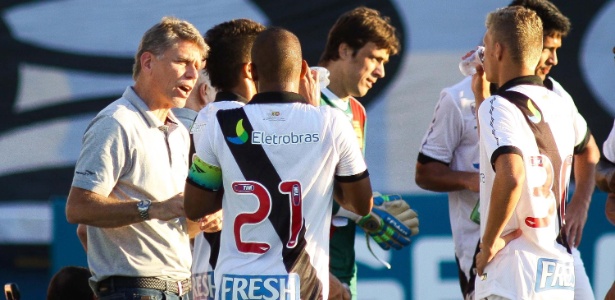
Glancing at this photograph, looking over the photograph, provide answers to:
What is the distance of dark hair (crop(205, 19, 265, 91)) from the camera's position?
4.06 metres

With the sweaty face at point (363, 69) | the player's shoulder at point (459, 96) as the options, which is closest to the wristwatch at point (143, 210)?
the sweaty face at point (363, 69)

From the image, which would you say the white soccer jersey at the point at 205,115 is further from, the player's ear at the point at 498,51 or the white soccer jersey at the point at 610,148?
the white soccer jersey at the point at 610,148

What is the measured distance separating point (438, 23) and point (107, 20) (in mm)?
2115

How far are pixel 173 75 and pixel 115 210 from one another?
581 millimetres

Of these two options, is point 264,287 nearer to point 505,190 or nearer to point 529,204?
point 505,190

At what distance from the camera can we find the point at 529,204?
3736mm

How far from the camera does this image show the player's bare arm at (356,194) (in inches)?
136

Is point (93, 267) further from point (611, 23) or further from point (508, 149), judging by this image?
point (611, 23)

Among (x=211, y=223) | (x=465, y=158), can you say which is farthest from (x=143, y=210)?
(x=465, y=158)

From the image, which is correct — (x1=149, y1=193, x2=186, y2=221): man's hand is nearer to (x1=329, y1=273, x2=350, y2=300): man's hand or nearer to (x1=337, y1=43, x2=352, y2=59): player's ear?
(x1=329, y1=273, x2=350, y2=300): man's hand

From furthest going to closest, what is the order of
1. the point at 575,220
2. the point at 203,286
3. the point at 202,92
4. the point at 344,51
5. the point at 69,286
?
1. the point at 344,51
2. the point at 202,92
3. the point at 575,220
4. the point at 69,286
5. the point at 203,286

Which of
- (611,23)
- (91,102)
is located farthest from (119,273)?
(611,23)

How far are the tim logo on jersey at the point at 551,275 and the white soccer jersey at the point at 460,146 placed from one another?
853 millimetres

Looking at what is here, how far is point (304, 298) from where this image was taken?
342cm
